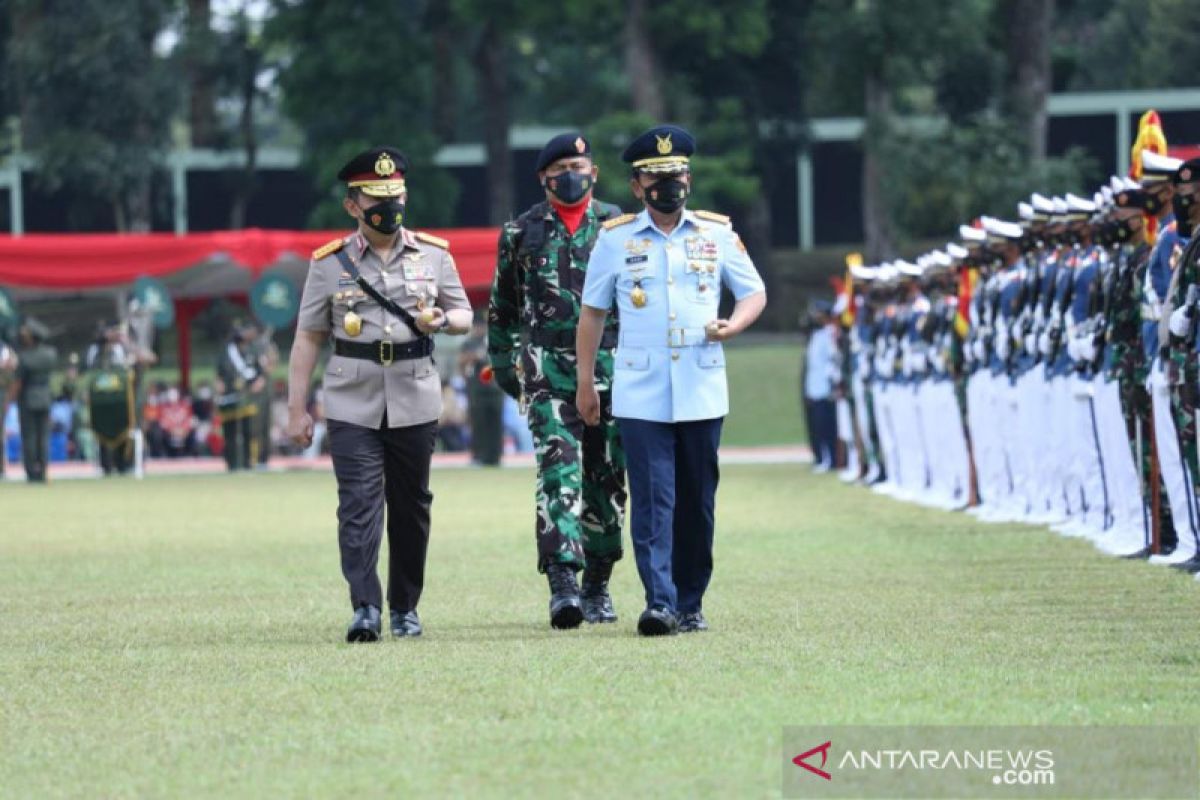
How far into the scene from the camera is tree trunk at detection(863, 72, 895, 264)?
1946 inches

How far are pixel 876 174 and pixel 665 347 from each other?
133 feet

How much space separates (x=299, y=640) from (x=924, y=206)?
37017 mm

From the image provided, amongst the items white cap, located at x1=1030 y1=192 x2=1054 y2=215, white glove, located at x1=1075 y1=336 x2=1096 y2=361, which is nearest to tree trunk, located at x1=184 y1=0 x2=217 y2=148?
white cap, located at x1=1030 y1=192 x2=1054 y2=215

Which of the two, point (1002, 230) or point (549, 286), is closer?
point (549, 286)

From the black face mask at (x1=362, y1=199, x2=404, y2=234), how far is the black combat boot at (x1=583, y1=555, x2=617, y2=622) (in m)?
1.80

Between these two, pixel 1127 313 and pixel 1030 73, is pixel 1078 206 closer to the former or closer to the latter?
pixel 1127 313

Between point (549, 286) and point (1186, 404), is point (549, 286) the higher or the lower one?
the higher one

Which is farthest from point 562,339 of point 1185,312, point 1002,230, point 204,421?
point 204,421

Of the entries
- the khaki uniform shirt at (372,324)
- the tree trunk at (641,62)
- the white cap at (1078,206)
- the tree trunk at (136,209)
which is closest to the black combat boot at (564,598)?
the khaki uniform shirt at (372,324)

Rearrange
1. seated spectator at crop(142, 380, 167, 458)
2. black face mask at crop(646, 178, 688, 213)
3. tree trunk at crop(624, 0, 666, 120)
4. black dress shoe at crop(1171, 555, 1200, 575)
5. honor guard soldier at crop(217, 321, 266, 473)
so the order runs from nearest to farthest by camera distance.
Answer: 1. black face mask at crop(646, 178, 688, 213)
2. black dress shoe at crop(1171, 555, 1200, 575)
3. honor guard soldier at crop(217, 321, 266, 473)
4. seated spectator at crop(142, 380, 167, 458)
5. tree trunk at crop(624, 0, 666, 120)

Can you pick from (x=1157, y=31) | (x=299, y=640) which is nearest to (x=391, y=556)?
(x=299, y=640)

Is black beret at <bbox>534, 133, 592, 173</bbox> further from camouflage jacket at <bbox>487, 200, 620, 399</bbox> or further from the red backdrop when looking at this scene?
the red backdrop

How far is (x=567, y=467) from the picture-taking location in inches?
429

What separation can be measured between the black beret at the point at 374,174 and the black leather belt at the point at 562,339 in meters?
0.93
